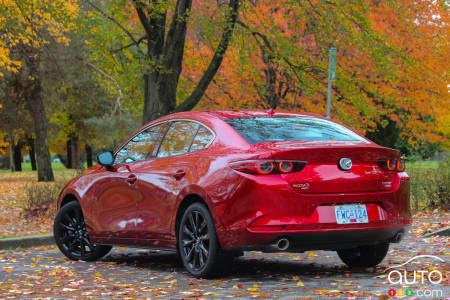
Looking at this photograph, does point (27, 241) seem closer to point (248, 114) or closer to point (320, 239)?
point (248, 114)

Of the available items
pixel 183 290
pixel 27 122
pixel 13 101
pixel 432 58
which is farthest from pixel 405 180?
pixel 27 122

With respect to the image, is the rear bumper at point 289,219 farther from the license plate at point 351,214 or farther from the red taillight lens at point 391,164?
the red taillight lens at point 391,164

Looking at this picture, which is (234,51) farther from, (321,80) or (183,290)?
(183,290)

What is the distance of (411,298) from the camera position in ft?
18.3

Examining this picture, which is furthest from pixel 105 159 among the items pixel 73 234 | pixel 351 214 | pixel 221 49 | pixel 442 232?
pixel 221 49

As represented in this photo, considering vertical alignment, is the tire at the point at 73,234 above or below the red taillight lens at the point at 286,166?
below

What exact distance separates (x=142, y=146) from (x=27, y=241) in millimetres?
3654

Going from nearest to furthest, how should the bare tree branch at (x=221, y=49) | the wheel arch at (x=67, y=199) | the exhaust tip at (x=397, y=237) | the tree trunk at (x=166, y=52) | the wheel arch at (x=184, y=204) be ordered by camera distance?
the exhaust tip at (x=397, y=237) < the wheel arch at (x=184, y=204) < the wheel arch at (x=67, y=199) < the tree trunk at (x=166, y=52) < the bare tree branch at (x=221, y=49)

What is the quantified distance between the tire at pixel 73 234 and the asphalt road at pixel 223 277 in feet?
0.63

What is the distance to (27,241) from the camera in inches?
438

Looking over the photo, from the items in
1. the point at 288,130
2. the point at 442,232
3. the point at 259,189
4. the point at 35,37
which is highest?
the point at 35,37

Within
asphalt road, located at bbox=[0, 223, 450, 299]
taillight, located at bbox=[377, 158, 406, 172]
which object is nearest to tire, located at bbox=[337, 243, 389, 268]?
asphalt road, located at bbox=[0, 223, 450, 299]

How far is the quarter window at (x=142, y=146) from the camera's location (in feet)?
27.0

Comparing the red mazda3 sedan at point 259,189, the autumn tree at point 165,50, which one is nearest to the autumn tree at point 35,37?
the autumn tree at point 165,50
